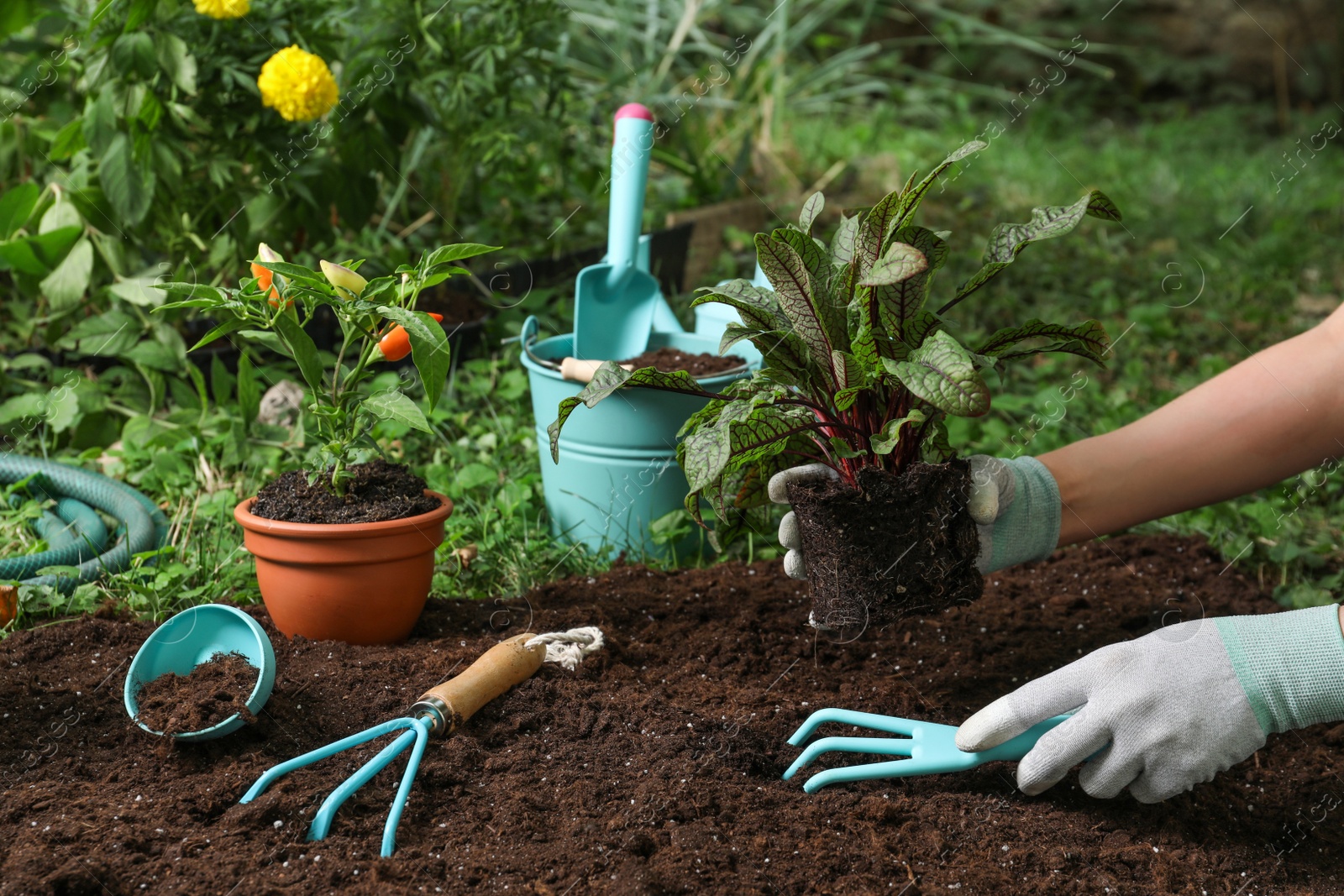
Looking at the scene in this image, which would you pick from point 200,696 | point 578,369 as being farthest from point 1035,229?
point 200,696

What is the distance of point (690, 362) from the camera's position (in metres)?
1.95

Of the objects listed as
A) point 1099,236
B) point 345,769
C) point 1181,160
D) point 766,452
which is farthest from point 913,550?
point 1181,160

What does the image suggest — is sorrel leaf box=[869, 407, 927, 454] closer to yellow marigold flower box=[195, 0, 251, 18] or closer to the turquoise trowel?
the turquoise trowel

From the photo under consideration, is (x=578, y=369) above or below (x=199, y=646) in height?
above

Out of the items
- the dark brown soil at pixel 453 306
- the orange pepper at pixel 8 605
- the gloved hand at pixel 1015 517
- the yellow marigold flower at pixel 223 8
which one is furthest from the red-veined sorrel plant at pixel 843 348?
the dark brown soil at pixel 453 306

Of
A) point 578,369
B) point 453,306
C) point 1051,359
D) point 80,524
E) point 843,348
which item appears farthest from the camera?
point 1051,359

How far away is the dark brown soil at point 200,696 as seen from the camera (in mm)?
1212

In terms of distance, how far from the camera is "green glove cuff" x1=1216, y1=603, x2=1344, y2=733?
1161 millimetres

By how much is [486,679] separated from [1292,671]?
0.99 metres

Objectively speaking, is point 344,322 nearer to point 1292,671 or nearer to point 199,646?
point 199,646

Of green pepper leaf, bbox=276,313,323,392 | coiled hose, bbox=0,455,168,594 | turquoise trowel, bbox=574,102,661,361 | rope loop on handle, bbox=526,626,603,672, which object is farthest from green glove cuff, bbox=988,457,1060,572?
coiled hose, bbox=0,455,168,594

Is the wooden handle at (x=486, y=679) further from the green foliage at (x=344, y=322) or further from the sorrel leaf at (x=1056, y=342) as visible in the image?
the sorrel leaf at (x=1056, y=342)

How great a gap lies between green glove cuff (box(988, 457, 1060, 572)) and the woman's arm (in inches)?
1.1

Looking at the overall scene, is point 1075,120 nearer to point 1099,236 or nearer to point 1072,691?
point 1099,236
